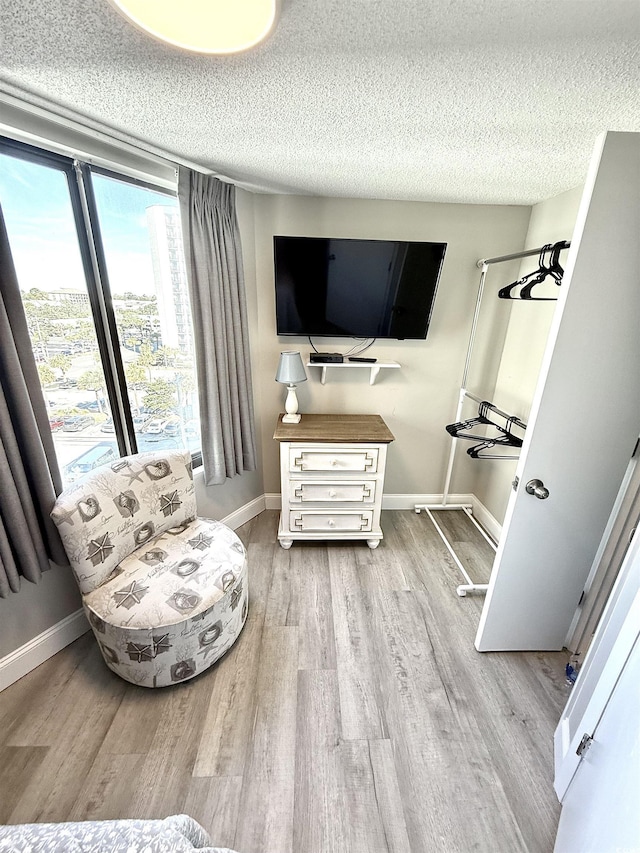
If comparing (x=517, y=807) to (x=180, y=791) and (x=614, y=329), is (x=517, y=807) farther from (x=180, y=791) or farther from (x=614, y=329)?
(x=614, y=329)

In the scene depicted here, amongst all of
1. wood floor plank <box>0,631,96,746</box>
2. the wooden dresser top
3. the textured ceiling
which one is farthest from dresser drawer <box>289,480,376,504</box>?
the textured ceiling

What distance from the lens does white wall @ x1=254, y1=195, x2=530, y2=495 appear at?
2098mm

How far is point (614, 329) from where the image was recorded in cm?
110

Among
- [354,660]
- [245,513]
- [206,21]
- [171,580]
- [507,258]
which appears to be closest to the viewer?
[206,21]

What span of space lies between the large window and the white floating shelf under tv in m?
0.84

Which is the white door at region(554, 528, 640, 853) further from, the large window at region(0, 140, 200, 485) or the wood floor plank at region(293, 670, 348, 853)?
the large window at region(0, 140, 200, 485)

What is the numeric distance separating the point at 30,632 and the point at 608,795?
2.06 metres

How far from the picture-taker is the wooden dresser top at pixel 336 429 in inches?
80.0

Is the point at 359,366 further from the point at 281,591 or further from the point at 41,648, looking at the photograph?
the point at 41,648

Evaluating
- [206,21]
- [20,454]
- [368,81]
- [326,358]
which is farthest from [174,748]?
[368,81]

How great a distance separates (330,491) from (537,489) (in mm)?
1158

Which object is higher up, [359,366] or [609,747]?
[359,366]

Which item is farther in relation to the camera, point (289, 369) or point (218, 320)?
point (289, 369)

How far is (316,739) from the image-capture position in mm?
1263
